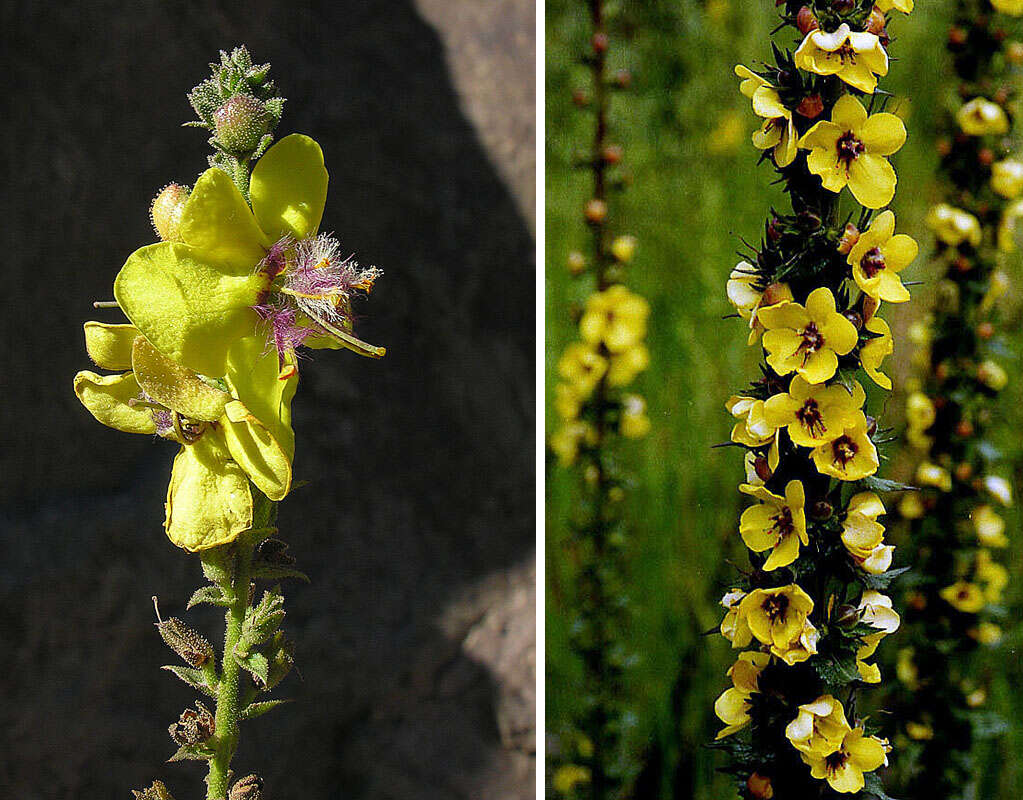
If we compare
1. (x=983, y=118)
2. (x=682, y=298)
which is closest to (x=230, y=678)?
(x=682, y=298)

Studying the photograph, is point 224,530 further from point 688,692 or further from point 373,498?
point 688,692

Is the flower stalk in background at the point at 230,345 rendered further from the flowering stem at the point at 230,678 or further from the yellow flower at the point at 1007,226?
the yellow flower at the point at 1007,226

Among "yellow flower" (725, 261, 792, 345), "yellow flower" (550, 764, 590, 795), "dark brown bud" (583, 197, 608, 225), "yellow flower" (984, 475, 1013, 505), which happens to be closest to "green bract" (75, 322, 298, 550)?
"yellow flower" (725, 261, 792, 345)

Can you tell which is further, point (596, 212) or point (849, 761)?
point (596, 212)

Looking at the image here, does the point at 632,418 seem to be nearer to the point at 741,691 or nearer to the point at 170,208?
the point at 741,691

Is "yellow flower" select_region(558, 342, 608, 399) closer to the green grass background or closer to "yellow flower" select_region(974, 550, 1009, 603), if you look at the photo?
the green grass background

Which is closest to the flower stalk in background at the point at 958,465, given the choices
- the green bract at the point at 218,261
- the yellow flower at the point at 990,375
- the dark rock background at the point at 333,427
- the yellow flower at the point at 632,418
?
the yellow flower at the point at 990,375
